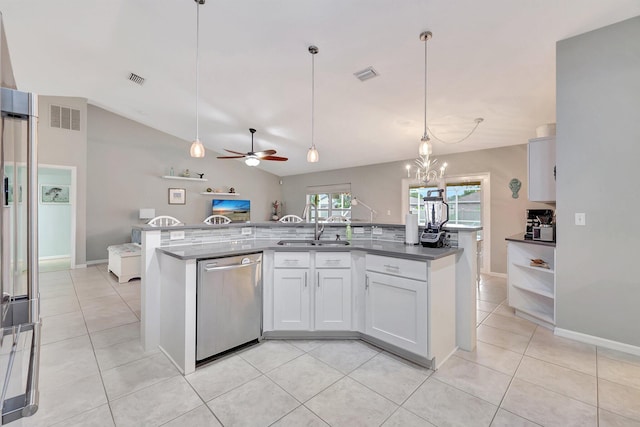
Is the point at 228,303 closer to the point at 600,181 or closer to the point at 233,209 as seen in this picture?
the point at 600,181

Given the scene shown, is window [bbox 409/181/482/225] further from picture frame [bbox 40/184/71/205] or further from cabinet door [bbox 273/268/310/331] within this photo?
picture frame [bbox 40/184/71/205]

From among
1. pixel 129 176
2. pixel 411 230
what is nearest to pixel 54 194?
pixel 129 176

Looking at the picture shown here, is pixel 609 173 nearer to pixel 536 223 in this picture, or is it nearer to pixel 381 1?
pixel 536 223

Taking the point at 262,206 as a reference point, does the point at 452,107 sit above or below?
above

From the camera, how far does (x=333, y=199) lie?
7820mm

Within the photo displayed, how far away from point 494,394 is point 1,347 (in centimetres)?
235

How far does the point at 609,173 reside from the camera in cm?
236

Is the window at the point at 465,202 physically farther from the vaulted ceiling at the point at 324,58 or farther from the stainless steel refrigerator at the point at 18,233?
the stainless steel refrigerator at the point at 18,233

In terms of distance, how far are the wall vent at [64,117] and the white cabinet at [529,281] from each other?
789 centimetres

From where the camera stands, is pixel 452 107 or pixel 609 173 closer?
pixel 609 173

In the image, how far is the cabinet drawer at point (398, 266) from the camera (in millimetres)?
1979

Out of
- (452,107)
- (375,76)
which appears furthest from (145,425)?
(452,107)

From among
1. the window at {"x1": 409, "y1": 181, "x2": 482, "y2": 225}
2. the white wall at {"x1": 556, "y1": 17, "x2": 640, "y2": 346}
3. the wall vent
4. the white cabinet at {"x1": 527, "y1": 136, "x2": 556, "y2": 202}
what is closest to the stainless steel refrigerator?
the white wall at {"x1": 556, "y1": 17, "x2": 640, "y2": 346}

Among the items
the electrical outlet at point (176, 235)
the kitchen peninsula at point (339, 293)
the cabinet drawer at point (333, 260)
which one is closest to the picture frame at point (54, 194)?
the electrical outlet at point (176, 235)
